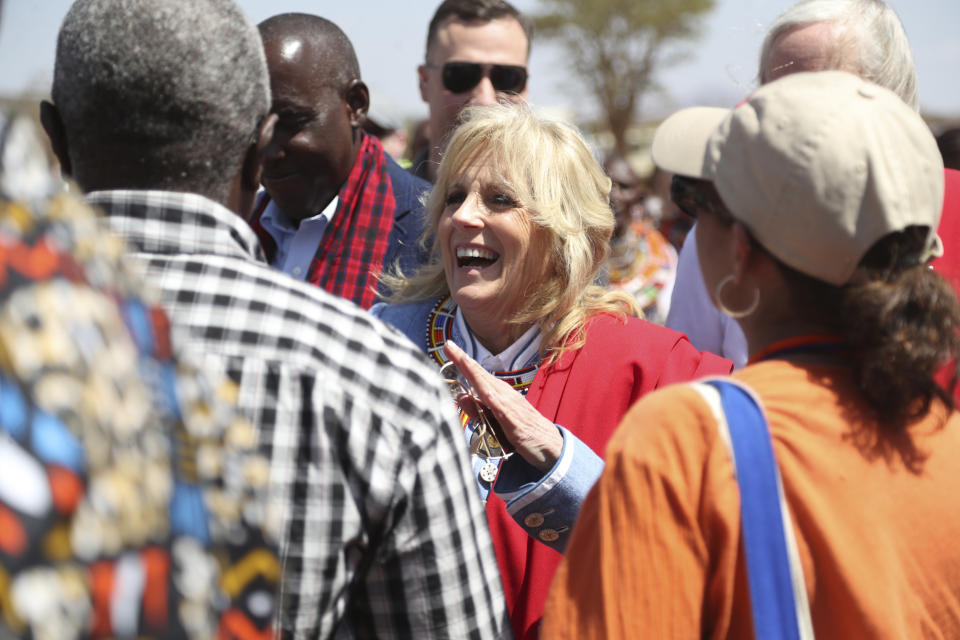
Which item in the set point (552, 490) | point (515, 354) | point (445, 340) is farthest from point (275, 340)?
point (445, 340)

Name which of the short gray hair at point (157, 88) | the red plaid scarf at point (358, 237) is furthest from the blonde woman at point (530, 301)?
the short gray hair at point (157, 88)

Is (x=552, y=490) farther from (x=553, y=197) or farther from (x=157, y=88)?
(x=157, y=88)

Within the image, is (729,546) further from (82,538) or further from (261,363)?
(82,538)

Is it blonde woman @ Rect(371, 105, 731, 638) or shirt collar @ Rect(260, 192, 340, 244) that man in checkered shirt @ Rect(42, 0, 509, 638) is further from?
shirt collar @ Rect(260, 192, 340, 244)

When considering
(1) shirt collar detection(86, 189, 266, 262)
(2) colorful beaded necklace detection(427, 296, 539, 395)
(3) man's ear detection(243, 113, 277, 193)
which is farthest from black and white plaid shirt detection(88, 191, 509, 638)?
(2) colorful beaded necklace detection(427, 296, 539, 395)

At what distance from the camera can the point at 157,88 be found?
1312 millimetres

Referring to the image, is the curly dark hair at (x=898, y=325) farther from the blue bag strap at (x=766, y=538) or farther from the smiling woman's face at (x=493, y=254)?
the smiling woman's face at (x=493, y=254)

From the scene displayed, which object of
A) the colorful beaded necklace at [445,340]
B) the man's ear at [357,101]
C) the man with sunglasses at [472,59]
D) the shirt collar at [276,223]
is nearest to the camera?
the colorful beaded necklace at [445,340]

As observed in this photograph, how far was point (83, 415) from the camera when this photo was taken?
83 centimetres

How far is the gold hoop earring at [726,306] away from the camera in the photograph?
4.66 ft

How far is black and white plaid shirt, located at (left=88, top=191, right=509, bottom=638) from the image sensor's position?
1288 mm

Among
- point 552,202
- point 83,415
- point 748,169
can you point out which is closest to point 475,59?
point 552,202

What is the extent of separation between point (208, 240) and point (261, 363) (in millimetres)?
211

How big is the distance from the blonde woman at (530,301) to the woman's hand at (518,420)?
25 centimetres
